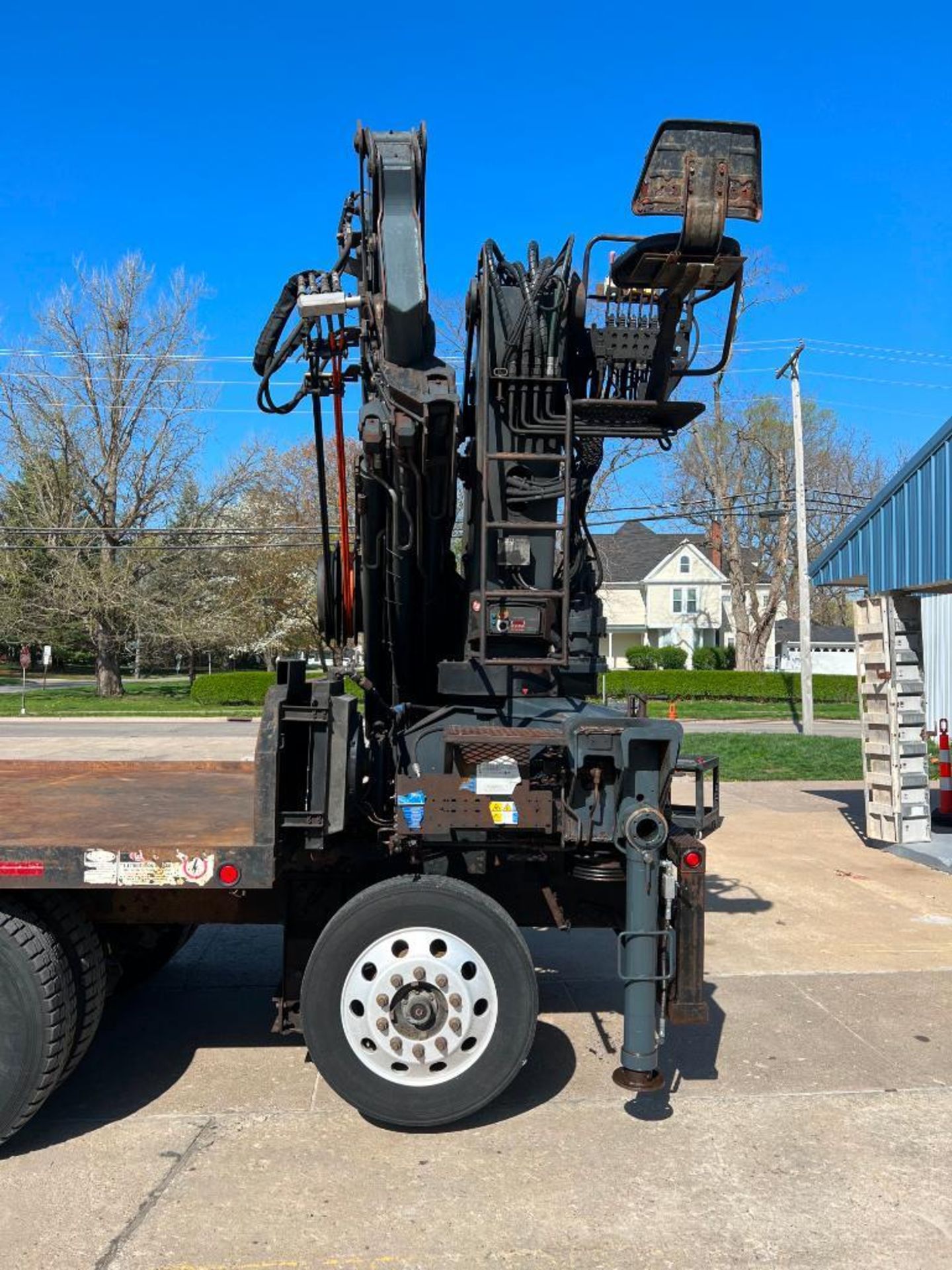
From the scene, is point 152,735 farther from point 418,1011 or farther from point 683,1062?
point 418,1011

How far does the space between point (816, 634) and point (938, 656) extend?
40.9m

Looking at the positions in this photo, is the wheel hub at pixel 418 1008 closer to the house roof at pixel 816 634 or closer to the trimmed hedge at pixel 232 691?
the trimmed hedge at pixel 232 691

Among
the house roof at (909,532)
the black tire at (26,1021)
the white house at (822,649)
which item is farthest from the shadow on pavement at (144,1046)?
the white house at (822,649)

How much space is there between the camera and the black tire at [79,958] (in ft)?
12.8

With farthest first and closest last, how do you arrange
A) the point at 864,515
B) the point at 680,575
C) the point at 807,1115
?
1. the point at 680,575
2. the point at 864,515
3. the point at 807,1115

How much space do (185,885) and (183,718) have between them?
25.9 meters

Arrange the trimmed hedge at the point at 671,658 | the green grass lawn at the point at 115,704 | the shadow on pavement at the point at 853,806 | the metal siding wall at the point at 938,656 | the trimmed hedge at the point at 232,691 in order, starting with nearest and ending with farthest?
the shadow on pavement at the point at 853,806 → the metal siding wall at the point at 938,656 → the green grass lawn at the point at 115,704 → the trimmed hedge at the point at 232,691 → the trimmed hedge at the point at 671,658

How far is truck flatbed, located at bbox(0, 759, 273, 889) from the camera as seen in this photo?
148 inches

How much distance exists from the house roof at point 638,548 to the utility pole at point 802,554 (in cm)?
2791

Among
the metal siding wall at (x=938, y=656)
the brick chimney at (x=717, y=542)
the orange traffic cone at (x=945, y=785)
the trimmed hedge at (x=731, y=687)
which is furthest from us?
the brick chimney at (x=717, y=542)

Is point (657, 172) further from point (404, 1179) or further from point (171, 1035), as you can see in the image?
point (171, 1035)

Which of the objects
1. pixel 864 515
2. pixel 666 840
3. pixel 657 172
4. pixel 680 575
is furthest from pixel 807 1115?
pixel 680 575

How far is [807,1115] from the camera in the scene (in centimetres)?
420

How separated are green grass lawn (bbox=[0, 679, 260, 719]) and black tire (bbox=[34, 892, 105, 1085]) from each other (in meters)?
24.9
